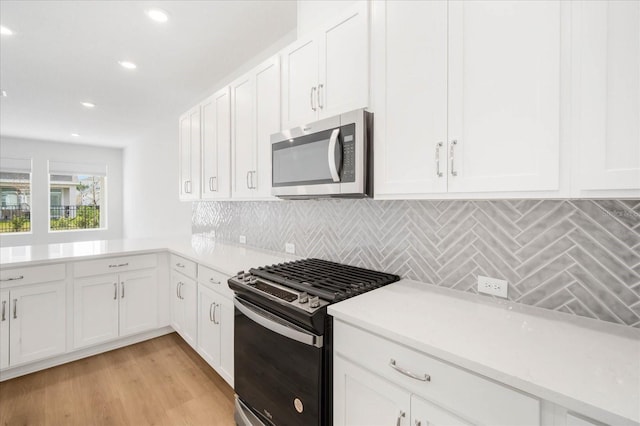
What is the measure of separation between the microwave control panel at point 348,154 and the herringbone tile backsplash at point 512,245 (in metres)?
0.39

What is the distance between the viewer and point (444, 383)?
2.95 feet

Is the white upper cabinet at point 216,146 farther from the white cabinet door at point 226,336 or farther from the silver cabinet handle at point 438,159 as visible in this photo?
the silver cabinet handle at point 438,159

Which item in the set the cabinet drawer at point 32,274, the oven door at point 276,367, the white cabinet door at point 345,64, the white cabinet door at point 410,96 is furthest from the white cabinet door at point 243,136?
the cabinet drawer at point 32,274

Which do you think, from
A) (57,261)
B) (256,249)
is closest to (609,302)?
(256,249)

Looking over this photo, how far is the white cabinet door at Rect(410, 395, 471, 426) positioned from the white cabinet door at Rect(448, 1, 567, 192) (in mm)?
751

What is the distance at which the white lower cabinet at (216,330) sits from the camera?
199cm

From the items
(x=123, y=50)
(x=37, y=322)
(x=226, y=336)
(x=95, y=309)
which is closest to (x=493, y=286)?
(x=226, y=336)

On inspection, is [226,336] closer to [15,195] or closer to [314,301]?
[314,301]

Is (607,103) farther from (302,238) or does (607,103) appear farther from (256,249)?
(256,249)

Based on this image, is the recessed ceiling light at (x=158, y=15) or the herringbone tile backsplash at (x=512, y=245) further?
the recessed ceiling light at (x=158, y=15)

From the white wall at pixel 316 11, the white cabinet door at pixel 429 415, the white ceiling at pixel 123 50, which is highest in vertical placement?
the white ceiling at pixel 123 50

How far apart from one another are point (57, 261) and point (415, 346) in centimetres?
282

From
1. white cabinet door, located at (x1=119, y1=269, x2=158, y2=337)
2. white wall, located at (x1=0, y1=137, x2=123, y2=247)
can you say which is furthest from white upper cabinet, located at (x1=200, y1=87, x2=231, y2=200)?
white wall, located at (x1=0, y1=137, x2=123, y2=247)

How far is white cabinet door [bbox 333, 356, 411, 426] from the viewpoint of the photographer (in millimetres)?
1020
